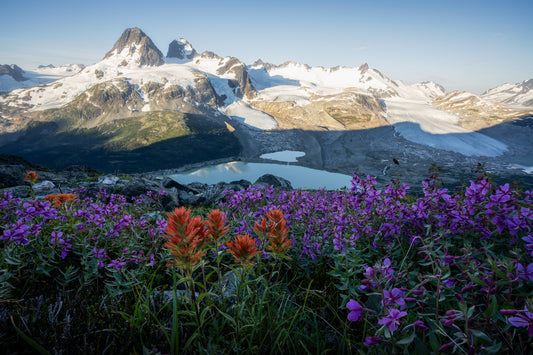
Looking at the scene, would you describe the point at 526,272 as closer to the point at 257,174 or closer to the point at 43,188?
the point at 43,188

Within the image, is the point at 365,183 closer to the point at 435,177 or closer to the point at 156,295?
A: the point at 435,177

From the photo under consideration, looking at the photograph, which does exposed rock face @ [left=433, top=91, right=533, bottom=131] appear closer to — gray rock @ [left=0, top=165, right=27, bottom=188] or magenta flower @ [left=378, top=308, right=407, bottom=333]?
magenta flower @ [left=378, top=308, right=407, bottom=333]

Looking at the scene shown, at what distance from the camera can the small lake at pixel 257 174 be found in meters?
89.2

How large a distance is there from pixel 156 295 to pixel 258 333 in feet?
4.37

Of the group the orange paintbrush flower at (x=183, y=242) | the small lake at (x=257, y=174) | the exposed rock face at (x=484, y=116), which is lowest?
the small lake at (x=257, y=174)

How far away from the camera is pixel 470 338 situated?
1563mm

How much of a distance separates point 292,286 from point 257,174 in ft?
310

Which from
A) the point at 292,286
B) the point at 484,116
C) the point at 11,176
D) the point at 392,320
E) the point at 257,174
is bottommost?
the point at 257,174

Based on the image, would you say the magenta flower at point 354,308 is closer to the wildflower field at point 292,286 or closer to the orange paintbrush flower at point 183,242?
the wildflower field at point 292,286

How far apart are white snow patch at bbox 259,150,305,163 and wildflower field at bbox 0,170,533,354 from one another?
4730 inches

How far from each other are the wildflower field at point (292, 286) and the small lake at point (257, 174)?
81543 millimetres

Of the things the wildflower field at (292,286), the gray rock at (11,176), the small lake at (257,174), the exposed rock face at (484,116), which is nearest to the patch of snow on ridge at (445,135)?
the exposed rock face at (484,116)

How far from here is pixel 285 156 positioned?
133 m

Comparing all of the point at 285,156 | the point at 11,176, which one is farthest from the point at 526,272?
the point at 285,156
